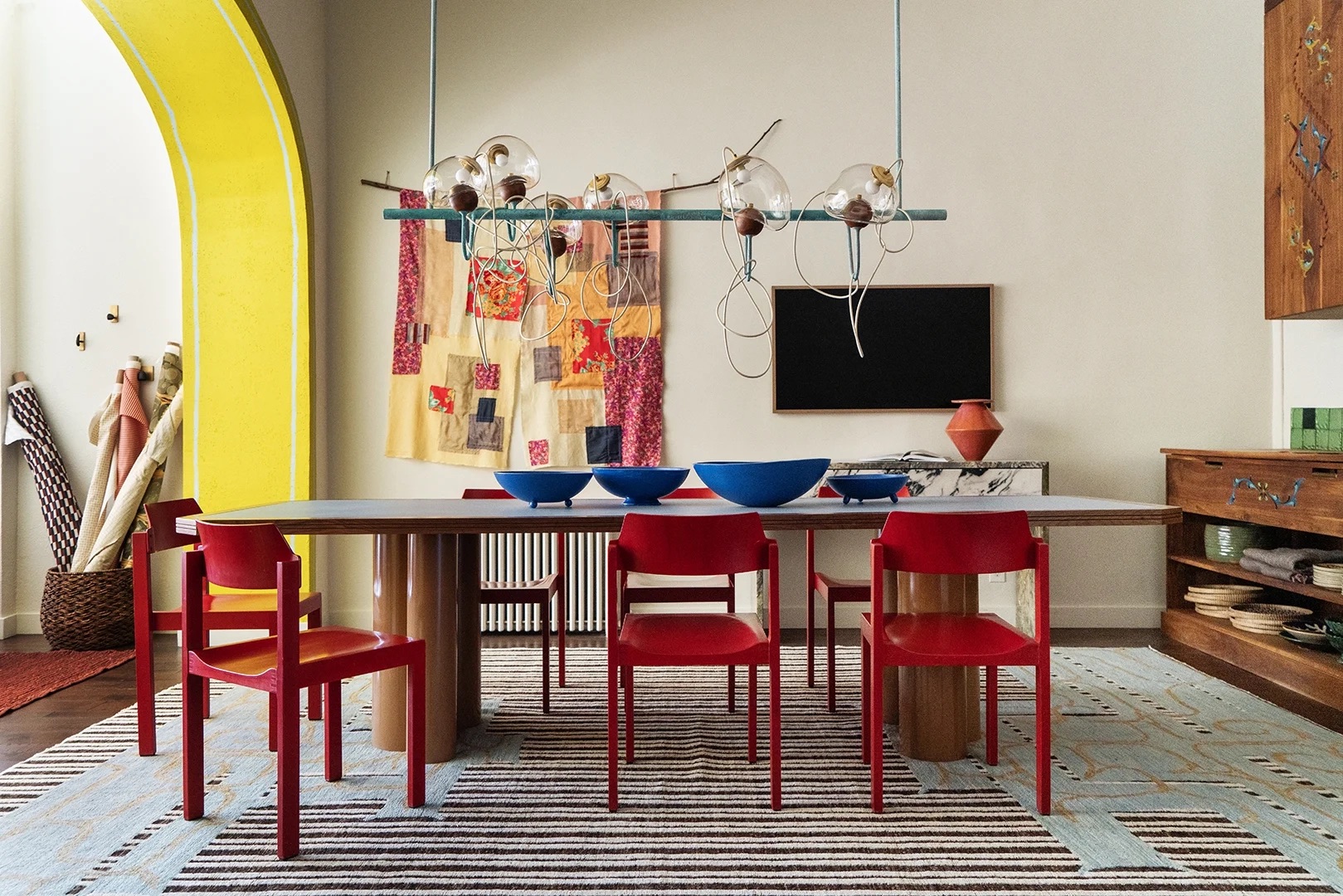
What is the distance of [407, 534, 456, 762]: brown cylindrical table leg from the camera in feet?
8.04

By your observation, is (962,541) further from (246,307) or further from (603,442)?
(246,307)

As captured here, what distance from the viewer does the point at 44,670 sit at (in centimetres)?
354

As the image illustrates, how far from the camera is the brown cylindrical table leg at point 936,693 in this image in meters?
2.42

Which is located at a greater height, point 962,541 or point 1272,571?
point 962,541

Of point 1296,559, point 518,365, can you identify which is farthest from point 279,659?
point 1296,559

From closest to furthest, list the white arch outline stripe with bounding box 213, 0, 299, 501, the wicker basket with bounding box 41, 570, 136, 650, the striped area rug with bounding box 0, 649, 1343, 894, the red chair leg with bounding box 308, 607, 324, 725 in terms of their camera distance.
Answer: the striped area rug with bounding box 0, 649, 1343, 894 → the red chair leg with bounding box 308, 607, 324, 725 → the wicker basket with bounding box 41, 570, 136, 650 → the white arch outline stripe with bounding box 213, 0, 299, 501

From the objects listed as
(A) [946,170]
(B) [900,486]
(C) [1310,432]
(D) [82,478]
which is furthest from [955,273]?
(D) [82,478]

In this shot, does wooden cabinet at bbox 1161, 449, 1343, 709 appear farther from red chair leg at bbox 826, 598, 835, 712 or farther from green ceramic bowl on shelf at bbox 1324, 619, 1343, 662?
red chair leg at bbox 826, 598, 835, 712

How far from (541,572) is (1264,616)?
125 inches

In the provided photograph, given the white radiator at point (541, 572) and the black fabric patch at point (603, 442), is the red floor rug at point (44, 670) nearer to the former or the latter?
the white radiator at point (541, 572)

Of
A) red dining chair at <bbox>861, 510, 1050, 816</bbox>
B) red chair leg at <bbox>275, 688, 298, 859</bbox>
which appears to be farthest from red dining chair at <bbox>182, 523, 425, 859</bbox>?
red dining chair at <bbox>861, 510, 1050, 816</bbox>

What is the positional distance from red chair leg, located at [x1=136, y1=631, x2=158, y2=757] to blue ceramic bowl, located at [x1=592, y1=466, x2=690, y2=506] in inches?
53.5

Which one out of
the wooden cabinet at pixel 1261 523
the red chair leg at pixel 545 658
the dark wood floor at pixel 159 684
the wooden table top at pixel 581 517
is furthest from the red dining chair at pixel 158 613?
the wooden cabinet at pixel 1261 523

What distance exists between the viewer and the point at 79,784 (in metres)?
2.30
